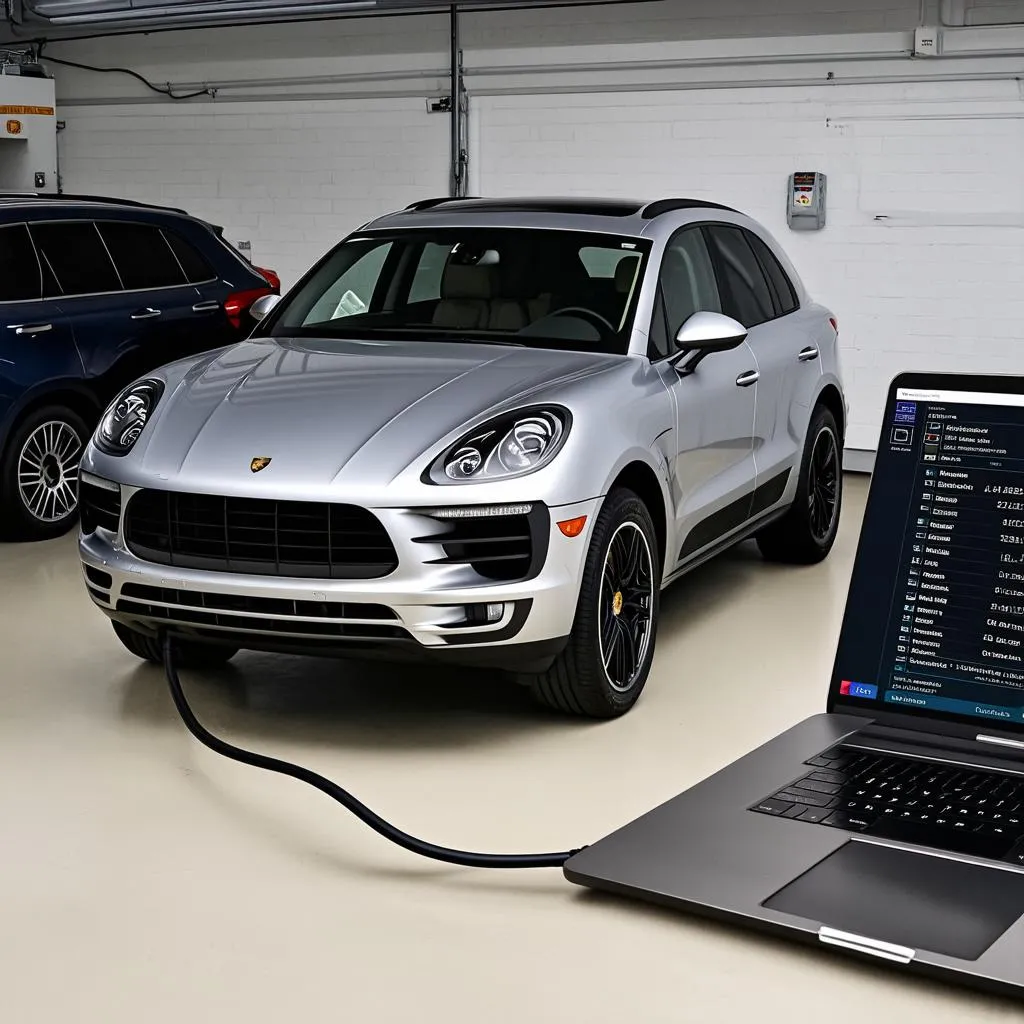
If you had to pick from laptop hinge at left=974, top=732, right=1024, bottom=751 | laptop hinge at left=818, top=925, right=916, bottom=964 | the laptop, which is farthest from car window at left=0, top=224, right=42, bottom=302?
laptop hinge at left=818, top=925, right=916, bottom=964

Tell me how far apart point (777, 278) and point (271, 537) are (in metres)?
3.01

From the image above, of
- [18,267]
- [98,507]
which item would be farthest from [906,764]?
[18,267]

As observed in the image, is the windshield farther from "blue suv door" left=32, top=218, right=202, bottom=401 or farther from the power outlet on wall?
the power outlet on wall

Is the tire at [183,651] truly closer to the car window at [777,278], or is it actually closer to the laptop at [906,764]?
the laptop at [906,764]

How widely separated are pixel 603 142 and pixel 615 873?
8187 mm

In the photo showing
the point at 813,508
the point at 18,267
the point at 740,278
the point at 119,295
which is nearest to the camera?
the point at 740,278

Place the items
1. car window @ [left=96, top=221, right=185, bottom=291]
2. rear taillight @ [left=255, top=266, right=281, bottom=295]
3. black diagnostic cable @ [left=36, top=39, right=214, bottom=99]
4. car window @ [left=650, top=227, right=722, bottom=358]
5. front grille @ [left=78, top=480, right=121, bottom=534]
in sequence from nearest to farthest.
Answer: front grille @ [left=78, top=480, right=121, bottom=534], car window @ [left=650, top=227, right=722, bottom=358], car window @ [left=96, top=221, right=185, bottom=291], rear taillight @ [left=255, top=266, right=281, bottom=295], black diagnostic cable @ [left=36, top=39, right=214, bottom=99]

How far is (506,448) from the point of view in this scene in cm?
416

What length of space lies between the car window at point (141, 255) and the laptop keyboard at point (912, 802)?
18.6 ft

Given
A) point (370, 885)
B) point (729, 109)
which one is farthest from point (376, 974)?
point (729, 109)

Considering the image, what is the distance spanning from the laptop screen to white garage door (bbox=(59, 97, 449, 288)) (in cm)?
843

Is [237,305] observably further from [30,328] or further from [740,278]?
[740,278]

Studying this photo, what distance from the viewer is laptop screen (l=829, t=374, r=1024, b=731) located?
282 centimetres

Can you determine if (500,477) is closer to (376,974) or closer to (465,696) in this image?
(465,696)
